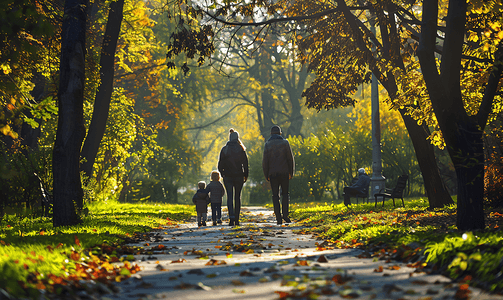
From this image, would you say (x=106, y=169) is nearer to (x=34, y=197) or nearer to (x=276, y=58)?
(x=34, y=197)

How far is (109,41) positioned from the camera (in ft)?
44.8

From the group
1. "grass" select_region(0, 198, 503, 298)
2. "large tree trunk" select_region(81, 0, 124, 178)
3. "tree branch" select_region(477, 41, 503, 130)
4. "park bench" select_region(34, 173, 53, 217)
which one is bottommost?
"grass" select_region(0, 198, 503, 298)

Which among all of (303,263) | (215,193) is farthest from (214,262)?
(215,193)

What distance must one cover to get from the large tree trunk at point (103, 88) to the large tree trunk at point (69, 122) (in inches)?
204

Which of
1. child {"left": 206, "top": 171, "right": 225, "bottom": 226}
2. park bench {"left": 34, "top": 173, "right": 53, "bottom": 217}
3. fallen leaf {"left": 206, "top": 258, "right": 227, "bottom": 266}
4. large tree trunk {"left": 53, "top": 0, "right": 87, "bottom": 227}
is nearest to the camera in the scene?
fallen leaf {"left": 206, "top": 258, "right": 227, "bottom": 266}

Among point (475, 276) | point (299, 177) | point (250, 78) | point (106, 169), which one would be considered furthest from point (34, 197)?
point (250, 78)

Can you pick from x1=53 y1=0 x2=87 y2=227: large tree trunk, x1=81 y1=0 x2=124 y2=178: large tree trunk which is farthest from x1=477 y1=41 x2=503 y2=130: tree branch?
x1=81 y1=0 x2=124 y2=178: large tree trunk

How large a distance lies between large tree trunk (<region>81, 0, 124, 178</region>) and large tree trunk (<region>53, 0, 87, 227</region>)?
5.19 meters

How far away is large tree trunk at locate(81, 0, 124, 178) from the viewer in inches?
541

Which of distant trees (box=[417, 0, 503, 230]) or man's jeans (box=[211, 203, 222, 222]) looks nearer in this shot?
distant trees (box=[417, 0, 503, 230])

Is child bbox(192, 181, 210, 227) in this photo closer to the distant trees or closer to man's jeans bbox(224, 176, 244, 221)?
man's jeans bbox(224, 176, 244, 221)

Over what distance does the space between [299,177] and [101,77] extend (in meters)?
16.7

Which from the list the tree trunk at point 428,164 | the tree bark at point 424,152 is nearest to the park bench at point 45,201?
the tree bark at point 424,152

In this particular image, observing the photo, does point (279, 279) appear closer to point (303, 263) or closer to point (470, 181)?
point (303, 263)
